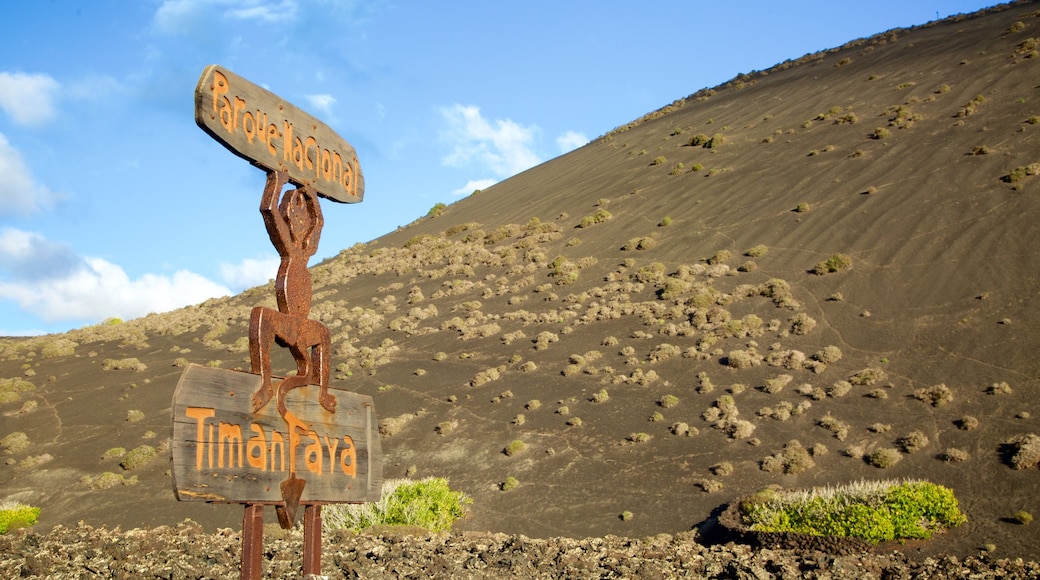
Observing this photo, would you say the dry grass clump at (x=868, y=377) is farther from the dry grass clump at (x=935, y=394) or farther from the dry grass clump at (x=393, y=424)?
the dry grass clump at (x=393, y=424)

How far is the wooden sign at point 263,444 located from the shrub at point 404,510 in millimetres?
8120

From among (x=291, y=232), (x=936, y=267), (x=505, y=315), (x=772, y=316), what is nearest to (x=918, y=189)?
(x=936, y=267)

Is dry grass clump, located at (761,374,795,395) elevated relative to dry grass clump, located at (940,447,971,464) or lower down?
elevated

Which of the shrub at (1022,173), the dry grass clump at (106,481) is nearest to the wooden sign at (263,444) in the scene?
the dry grass clump at (106,481)

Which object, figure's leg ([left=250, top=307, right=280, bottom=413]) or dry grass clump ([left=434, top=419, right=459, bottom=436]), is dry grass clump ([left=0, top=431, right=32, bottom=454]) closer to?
dry grass clump ([left=434, top=419, right=459, bottom=436])

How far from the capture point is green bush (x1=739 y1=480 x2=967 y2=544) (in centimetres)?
1102

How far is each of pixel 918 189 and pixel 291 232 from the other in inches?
1057

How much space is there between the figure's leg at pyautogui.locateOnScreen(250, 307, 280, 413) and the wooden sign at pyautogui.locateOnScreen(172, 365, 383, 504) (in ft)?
0.12

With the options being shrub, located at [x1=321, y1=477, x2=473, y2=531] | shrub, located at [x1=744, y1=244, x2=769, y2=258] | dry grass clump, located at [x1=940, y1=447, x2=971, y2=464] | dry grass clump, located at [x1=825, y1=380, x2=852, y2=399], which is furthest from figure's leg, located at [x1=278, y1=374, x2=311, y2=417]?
shrub, located at [x1=744, y1=244, x2=769, y2=258]

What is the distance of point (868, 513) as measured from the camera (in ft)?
36.6

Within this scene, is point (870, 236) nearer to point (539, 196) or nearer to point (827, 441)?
point (827, 441)

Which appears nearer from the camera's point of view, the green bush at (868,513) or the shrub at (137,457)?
the green bush at (868,513)

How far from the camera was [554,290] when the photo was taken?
28656 mm

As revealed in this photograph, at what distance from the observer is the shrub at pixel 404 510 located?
12.8 m
